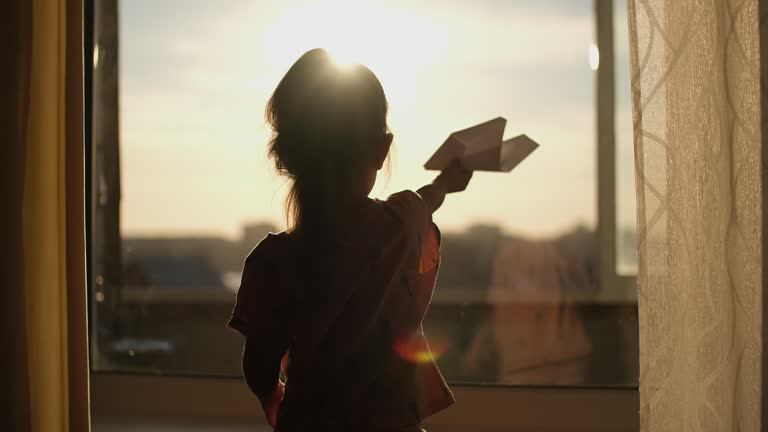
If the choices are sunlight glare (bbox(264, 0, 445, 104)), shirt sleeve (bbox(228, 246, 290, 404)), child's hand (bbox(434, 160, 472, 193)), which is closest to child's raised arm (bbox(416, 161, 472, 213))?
child's hand (bbox(434, 160, 472, 193))

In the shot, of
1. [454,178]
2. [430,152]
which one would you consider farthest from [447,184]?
[430,152]

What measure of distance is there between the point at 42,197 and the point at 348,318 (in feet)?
1.85

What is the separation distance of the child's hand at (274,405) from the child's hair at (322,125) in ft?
0.78

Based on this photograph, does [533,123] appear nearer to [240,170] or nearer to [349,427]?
[240,170]

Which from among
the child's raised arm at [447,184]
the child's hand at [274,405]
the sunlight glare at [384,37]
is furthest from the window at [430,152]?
the child's hand at [274,405]

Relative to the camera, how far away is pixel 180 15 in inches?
66.4

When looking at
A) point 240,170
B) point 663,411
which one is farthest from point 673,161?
point 240,170

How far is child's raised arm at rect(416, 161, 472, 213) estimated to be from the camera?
104cm

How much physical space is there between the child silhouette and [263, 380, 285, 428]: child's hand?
0.02m

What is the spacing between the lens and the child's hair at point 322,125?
968mm

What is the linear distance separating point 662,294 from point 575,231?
509mm

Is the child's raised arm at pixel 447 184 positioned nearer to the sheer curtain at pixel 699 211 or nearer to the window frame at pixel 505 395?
the sheer curtain at pixel 699 211

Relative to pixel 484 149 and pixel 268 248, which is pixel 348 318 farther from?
pixel 484 149

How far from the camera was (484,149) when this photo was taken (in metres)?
1.02
